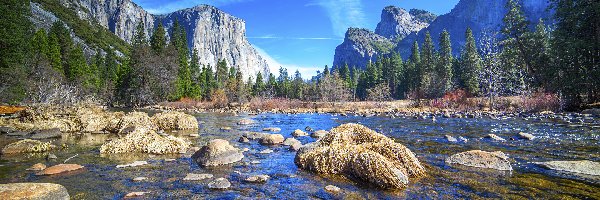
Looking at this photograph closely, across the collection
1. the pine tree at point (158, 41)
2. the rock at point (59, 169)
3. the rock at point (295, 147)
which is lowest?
the rock at point (59, 169)

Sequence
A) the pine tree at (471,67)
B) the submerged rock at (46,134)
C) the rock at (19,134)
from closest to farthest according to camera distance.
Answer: the submerged rock at (46,134), the rock at (19,134), the pine tree at (471,67)

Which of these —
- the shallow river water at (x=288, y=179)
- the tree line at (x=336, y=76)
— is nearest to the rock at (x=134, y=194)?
the shallow river water at (x=288, y=179)

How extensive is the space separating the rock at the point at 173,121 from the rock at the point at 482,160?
53.7ft

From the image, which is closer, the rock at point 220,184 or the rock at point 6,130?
the rock at point 220,184

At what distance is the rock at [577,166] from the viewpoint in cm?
868

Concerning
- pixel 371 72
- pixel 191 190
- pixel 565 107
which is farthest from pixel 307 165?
pixel 371 72

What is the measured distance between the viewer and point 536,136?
16156 millimetres

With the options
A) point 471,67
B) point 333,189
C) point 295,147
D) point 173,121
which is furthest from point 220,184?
point 471,67

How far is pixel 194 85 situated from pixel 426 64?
5978 centimetres

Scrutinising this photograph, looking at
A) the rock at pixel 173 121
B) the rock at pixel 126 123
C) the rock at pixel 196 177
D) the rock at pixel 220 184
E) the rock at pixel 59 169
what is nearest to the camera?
the rock at pixel 220 184

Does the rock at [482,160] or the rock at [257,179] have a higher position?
the rock at [482,160]

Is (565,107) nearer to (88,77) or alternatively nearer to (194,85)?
(194,85)

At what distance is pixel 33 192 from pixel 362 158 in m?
6.53

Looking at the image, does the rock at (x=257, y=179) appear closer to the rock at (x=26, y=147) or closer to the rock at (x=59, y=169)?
the rock at (x=59, y=169)
